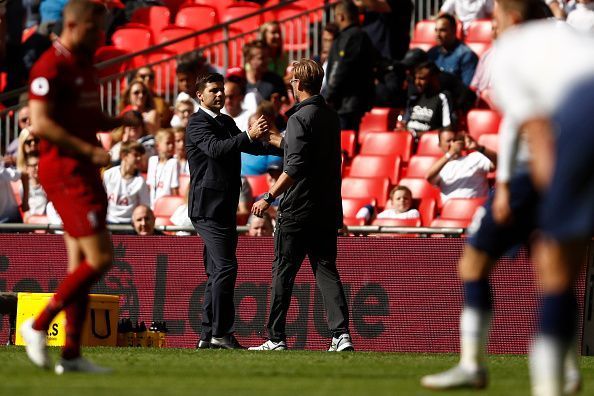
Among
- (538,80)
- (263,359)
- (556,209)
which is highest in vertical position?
(538,80)

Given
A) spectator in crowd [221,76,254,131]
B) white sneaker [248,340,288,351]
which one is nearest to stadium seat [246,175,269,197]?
spectator in crowd [221,76,254,131]

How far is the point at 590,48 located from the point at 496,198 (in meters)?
1.29

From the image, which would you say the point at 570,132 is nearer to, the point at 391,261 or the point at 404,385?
the point at 404,385

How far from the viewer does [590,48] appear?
227 inches

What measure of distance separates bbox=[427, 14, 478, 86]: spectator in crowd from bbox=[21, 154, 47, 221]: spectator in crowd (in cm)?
510

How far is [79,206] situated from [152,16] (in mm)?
14478

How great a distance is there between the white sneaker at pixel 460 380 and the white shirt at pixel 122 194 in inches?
336

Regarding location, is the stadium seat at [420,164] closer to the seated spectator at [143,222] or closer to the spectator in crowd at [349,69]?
the spectator in crowd at [349,69]

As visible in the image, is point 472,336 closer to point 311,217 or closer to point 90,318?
point 311,217

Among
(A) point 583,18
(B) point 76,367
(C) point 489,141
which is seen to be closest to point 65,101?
(B) point 76,367

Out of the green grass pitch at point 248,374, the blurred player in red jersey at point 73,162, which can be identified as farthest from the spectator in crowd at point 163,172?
the blurred player in red jersey at point 73,162

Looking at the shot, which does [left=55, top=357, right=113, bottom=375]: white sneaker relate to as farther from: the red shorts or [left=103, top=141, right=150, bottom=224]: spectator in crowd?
[left=103, top=141, right=150, bottom=224]: spectator in crowd

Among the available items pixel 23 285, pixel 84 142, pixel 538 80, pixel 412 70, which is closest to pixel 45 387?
pixel 84 142

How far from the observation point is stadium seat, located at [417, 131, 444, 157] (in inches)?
623
